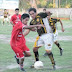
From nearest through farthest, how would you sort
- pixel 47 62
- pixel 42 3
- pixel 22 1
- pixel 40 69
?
pixel 40 69 → pixel 47 62 → pixel 22 1 → pixel 42 3

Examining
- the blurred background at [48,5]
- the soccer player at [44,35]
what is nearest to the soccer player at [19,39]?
the soccer player at [44,35]

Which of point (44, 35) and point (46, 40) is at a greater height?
point (44, 35)

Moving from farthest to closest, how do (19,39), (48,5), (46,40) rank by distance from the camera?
(48,5)
(46,40)
(19,39)

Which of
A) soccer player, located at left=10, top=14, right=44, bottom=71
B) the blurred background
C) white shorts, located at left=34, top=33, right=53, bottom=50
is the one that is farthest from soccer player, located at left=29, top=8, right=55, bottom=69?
the blurred background

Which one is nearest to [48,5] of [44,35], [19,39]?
[44,35]

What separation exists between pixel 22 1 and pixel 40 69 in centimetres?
7094

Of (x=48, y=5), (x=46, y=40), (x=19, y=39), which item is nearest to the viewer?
(x=19, y=39)

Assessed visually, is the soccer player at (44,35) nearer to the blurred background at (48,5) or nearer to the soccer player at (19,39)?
the soccer player at (19,39)

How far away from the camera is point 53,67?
8.49m

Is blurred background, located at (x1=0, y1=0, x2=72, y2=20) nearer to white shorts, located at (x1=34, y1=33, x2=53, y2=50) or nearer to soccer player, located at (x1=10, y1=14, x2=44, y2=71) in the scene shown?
white shorts, located at (x1=34, y1=33, x2=53, y2=50)

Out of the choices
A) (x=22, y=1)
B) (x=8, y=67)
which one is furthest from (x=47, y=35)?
(x=22, y=1)

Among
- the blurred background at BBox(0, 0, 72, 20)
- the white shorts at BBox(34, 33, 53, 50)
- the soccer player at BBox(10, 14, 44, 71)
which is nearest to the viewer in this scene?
the soccer player at BBox(10, 14, 44, 71)

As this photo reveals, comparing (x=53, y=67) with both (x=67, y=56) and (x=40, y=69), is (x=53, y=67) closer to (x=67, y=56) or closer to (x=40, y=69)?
(x=40, y=69)

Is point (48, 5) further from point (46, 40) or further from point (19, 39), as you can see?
point (19, 39)
